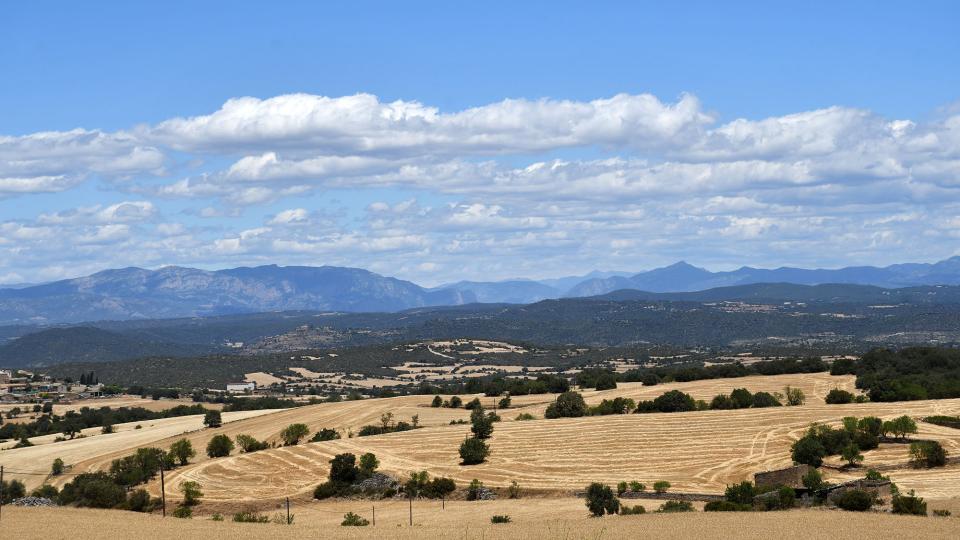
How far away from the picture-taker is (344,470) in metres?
84.6

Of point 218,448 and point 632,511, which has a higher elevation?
point 218,448

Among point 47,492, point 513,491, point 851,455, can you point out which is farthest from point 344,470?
point 851,455

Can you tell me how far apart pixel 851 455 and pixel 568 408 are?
40134 mm

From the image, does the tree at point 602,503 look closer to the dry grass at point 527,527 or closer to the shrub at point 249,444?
the dry grass at point 527,527

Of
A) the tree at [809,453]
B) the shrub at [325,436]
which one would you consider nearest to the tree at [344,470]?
the shrub at [325,436]

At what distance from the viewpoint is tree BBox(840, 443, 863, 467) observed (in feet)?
264

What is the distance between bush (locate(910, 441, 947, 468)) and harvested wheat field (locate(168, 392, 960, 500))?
4.18 ft

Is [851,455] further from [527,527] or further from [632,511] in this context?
[527,527]

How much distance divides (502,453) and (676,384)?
187ft

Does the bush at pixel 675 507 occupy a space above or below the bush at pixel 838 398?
below

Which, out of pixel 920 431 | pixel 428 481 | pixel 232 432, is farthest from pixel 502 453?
pixel 232 432

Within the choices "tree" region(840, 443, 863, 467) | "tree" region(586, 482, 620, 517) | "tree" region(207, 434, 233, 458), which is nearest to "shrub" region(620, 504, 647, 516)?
"tree" region(586, 482, 620, 517)

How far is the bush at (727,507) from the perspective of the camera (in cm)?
6309

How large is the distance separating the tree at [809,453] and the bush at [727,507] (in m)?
18.9
